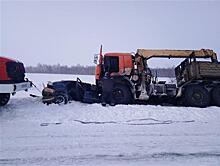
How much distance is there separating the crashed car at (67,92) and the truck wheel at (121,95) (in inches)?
32.0

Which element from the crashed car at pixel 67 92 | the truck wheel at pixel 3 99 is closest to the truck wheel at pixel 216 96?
the crashed car at pixel 67 92

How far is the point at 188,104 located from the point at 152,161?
7413 millimetres

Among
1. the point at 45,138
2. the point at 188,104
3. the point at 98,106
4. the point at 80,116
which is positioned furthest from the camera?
the point at 188,104

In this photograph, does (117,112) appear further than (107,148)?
Yes

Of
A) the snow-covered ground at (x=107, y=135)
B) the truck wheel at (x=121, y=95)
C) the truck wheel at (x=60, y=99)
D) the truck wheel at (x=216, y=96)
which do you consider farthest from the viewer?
the truck wheel at (x=216, y=96)

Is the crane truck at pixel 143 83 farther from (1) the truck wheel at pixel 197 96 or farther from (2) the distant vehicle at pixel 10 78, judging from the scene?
(2) the distant vehicle at pixel 10 78

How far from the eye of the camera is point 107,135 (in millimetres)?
7012

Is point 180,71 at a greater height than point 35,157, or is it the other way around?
point 180,71

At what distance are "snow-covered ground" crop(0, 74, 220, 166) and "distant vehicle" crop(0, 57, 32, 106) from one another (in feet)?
2.60

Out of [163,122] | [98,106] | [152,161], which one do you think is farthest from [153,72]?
[152,161]

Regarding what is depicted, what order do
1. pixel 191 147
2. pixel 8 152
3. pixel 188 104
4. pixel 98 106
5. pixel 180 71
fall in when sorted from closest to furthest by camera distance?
pixel 8 152 → pixel 191 147 → pixel 98 106 → pixel 188 104 → pixel 180 71

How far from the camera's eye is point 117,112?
9.69 meters

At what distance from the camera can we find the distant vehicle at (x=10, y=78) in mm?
9305

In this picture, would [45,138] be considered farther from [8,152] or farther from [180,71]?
[180,71]
